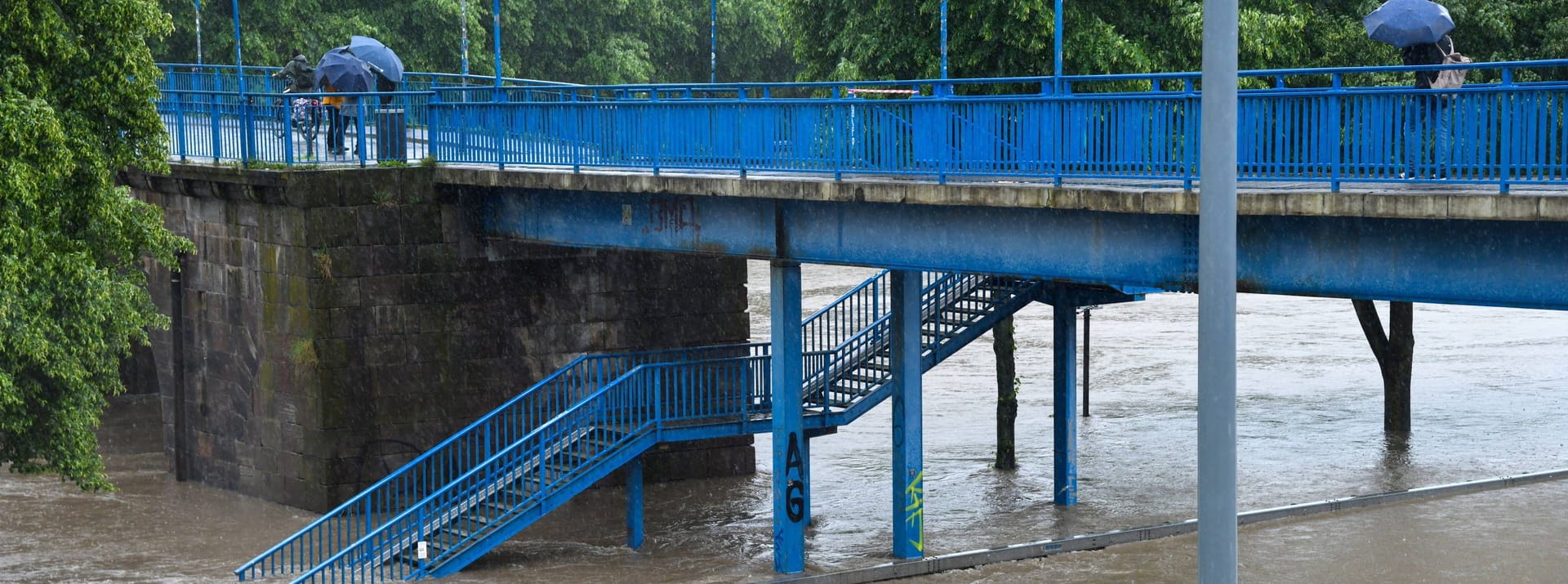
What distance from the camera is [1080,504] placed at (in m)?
24.8

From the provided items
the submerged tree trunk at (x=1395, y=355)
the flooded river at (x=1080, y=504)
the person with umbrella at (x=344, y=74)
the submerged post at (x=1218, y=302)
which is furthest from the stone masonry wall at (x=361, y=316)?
the submerged post at (x=1218, y=302)

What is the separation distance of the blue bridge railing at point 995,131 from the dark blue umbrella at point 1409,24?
76 cm

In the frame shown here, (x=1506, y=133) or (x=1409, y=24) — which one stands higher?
(x=1409, y=24)

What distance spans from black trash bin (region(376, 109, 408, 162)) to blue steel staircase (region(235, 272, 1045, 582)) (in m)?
3.46

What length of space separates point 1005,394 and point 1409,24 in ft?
37.9

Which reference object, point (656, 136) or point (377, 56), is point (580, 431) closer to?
point (656, 136)

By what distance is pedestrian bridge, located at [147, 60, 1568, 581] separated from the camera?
46.1ft

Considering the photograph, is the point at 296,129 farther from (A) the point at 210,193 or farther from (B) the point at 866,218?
(B) the point at 866,218

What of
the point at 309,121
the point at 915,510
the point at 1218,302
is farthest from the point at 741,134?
the point at 1218,302

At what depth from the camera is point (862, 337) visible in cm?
2312

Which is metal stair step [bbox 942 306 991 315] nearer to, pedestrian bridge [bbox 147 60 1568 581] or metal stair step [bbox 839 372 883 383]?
pedestrian bridge [bbox 147 60 1568 581]

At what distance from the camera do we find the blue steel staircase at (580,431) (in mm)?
20672

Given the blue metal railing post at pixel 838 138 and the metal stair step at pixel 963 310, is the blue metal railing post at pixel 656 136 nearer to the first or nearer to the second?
the blue metal railing post at pixel 838 138

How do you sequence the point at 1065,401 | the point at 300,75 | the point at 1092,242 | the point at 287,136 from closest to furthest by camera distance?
the point at 1092,242 → the point at 287,136 → the point at 1065,401 → the point at 300,75
